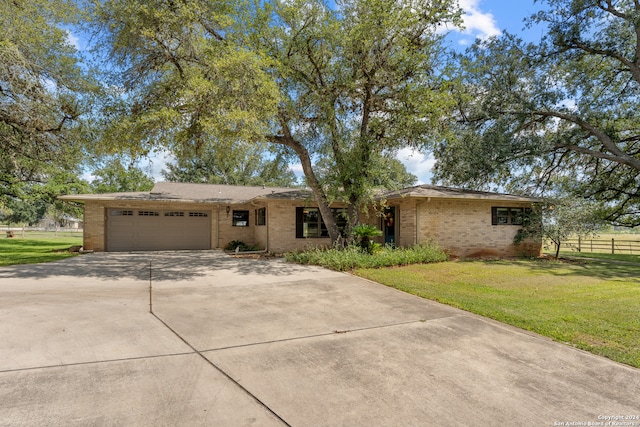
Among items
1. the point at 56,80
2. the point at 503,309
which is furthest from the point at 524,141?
the point at 56,80

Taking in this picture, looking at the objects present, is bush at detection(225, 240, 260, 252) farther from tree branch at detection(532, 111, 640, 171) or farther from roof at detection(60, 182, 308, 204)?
tree branch at detection(532, 111, 640, 171)

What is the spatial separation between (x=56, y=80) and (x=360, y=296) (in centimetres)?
1249

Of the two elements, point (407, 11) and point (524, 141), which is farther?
point (524, 141)

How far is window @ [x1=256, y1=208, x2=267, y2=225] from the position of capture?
A: 1619 centimetres

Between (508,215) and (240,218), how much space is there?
1329 centimetres

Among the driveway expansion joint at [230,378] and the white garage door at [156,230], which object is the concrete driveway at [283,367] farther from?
the white garage door at [156,230]

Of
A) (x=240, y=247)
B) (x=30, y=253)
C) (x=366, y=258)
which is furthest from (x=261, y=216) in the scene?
(x=30, y=253)

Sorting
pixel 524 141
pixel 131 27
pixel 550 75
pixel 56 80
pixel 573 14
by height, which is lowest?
pixel 524 141

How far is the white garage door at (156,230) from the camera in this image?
16.2 metres

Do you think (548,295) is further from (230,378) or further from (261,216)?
(261,216)

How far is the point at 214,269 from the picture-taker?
10.5 m

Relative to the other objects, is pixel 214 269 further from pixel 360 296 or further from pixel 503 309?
pixel 503 309

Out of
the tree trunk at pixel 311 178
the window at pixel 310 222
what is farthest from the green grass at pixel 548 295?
the window at pixel 310 222

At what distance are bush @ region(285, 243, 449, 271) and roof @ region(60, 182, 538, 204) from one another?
228 centimetres
